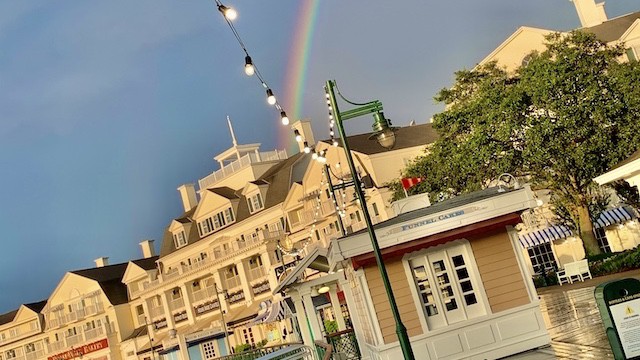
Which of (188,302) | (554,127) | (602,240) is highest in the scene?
(554,127)

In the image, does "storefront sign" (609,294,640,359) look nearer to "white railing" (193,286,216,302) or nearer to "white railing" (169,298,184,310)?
"white railing" (193,286,216,302)

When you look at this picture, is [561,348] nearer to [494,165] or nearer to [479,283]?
[479,283]

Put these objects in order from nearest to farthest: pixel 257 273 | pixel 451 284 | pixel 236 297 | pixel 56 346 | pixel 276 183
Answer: pixel 451 284, pixel 257 273, pixel 276 183, pixel 236 297, pixel 56 346

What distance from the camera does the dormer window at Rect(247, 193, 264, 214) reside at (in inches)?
2259

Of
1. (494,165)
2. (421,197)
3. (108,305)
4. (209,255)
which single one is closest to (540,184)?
(494,165)

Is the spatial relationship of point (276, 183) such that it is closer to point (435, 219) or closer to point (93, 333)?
point (93, 333)

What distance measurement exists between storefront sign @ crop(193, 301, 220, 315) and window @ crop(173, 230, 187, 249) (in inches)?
272

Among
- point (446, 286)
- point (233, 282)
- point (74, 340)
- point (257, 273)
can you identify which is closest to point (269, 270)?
point (257, 273)

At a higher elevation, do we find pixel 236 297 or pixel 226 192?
pixel 226 192

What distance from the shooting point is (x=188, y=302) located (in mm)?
63188

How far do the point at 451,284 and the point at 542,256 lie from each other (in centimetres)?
3116

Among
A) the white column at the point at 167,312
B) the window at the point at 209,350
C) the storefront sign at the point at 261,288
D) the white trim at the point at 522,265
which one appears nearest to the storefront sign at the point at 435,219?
the white trim at the point at 522,265

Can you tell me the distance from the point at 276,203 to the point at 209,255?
9791 mm

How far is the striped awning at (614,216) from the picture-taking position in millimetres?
38812
